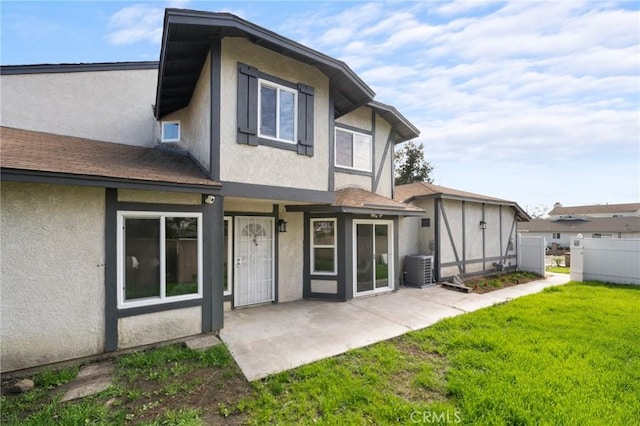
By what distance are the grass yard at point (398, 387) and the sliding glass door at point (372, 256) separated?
3.21m

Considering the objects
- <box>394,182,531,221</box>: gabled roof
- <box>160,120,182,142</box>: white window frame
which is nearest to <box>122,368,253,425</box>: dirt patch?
<box>160,120,182,142</box>: white window frame

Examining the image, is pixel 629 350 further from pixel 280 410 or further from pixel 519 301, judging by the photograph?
pixel 280 410

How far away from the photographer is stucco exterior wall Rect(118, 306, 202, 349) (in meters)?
4.77

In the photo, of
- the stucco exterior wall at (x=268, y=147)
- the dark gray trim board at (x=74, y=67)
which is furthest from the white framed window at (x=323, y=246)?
the dark gray trim board at (x=74, y=67)

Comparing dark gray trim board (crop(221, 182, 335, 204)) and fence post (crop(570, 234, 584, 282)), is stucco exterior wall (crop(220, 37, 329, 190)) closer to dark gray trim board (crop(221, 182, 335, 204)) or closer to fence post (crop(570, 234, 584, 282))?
dark gray trim board (crop(221, 182, 335, 204))

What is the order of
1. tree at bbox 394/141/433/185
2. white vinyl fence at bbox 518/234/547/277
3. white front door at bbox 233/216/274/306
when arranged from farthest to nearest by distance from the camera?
tree at bbox 394/141/433/185
white vinyl fence at bbox 518/234/547/277
white front door at bbox 233/216/274/306

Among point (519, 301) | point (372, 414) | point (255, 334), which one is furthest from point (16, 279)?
point (519, 301)

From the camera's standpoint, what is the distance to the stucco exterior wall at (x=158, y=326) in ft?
15.7

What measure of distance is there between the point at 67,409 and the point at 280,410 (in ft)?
8.37

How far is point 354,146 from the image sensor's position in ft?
31.2

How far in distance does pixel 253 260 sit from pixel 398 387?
493 cm

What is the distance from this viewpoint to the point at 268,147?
5.97m

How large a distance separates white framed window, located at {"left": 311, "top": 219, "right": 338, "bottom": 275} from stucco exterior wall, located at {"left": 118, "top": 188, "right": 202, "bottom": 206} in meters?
3.75

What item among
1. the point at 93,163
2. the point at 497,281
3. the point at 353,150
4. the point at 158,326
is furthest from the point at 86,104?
the point at 497,281
